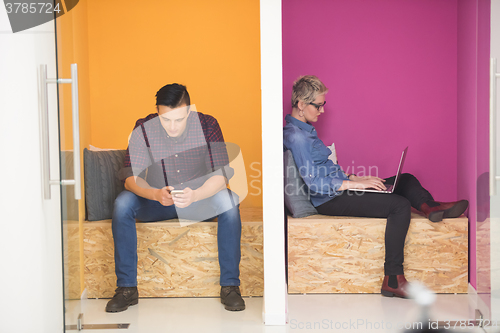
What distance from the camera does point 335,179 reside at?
2566 mm

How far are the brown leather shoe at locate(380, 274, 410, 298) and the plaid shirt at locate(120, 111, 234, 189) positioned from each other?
3.50ft

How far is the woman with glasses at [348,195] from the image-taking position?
242 centimetres

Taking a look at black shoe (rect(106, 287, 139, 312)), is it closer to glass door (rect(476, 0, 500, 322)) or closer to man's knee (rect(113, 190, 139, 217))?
man's knee (rect(113, 190, 139, 217))

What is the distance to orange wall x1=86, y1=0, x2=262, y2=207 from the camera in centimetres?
305

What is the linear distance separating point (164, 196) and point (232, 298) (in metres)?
0.65

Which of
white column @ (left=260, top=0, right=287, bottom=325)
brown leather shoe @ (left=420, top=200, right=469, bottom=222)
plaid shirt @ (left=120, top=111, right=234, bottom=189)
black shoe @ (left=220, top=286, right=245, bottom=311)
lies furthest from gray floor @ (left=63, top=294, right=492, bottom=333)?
plaid shirt @ (left=120, top=111, right=234, bottom=189)

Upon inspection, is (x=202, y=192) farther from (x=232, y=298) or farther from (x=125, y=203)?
(x=232, y=298)

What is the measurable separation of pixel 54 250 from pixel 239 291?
109 cm

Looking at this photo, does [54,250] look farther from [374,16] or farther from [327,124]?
[374,16]

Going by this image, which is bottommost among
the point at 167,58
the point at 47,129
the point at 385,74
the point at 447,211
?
the point at 447,211

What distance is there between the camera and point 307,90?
2.68 metres

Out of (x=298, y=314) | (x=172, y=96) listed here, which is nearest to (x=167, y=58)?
(x=172, y=96)

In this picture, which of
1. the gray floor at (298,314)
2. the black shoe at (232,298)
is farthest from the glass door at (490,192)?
the black shoe at (232,298)

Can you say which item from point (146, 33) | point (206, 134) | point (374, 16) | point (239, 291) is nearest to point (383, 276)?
point (239, 291)
